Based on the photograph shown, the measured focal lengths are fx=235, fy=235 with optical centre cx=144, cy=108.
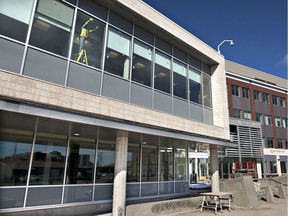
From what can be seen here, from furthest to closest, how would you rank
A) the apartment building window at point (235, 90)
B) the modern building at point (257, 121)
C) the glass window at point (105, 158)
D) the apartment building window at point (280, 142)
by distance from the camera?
the apartment building window at point (280, 142)
the apartment building window at point (235, 90)
the modern building at point (257, 121)
the glass window at point (105, 158)

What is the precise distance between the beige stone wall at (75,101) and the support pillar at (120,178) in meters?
0.96

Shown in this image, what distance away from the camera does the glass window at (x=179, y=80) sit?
484 inches

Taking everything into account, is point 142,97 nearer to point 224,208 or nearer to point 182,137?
point 182,137

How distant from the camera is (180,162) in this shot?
1494 centimetres

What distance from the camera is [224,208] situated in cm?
1279

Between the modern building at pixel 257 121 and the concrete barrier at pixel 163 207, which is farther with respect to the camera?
the modern building at pixel 257 121

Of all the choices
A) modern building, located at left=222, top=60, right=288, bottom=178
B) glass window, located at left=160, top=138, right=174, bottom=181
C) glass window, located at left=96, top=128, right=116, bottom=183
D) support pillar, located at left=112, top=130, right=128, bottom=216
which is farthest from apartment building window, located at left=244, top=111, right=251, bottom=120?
support pillar, located at left=112, top=130, right=128, bottom=216

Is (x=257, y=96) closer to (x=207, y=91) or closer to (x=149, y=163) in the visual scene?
(x=207, y=91)

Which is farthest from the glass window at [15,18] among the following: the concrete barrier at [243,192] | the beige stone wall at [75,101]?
the concrete barrier at [243,192]

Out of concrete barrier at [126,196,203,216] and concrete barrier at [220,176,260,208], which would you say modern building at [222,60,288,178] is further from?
concrete barrier at [126,196,203,216]

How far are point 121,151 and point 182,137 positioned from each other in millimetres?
3253

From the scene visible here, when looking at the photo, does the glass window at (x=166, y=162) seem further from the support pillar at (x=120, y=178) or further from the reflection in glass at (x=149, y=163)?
the support pillar at (x=120, y=178)

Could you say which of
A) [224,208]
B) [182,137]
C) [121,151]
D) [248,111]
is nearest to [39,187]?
[121,151]

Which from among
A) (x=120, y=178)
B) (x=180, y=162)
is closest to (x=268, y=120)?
(x=180, y=162)
